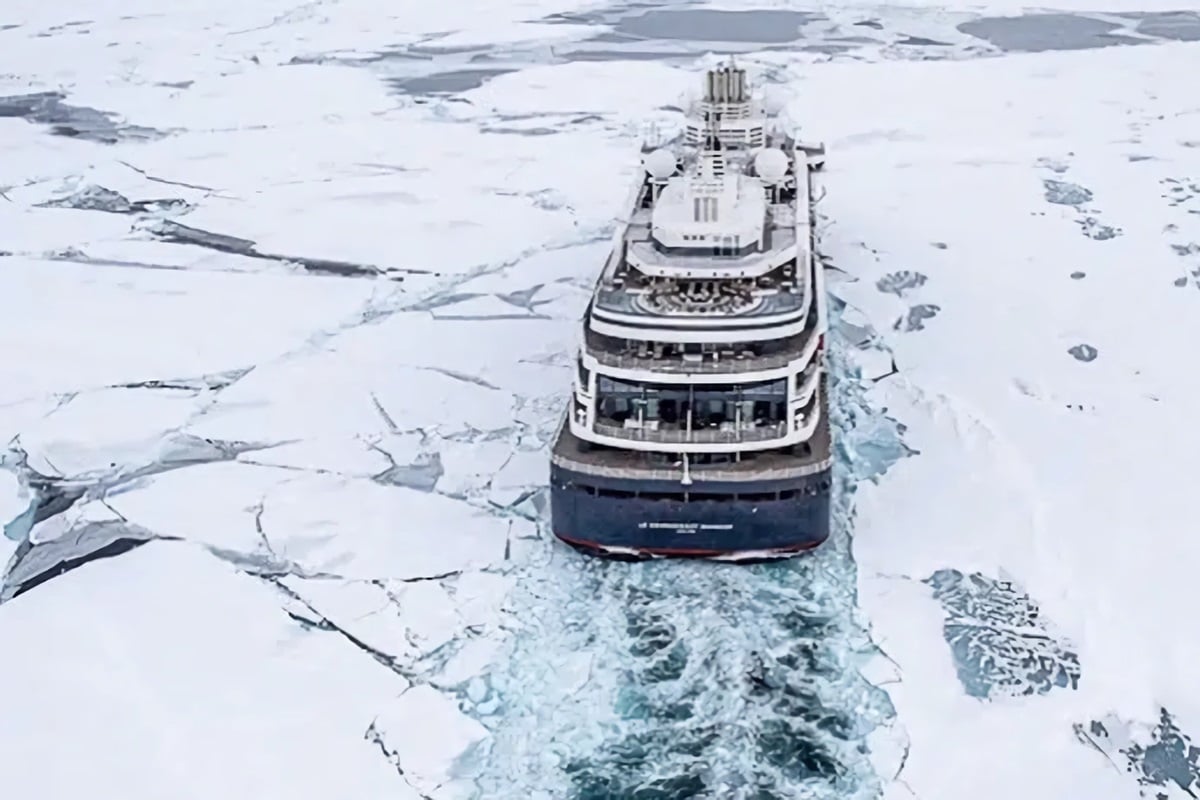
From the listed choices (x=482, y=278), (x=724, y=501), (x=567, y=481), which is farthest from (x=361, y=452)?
(x=482, y=278)

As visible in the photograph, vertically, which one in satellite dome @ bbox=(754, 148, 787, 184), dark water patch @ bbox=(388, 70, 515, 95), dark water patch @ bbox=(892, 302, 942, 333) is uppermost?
satellite dome @ bbox=(754, 148, 787, 184)

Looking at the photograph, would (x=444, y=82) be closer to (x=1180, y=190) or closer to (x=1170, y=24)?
(x=1180, y=190)

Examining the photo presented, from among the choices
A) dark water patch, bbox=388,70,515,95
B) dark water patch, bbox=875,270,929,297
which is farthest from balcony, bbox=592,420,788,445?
dark water patch, bbox=388,70,515,95

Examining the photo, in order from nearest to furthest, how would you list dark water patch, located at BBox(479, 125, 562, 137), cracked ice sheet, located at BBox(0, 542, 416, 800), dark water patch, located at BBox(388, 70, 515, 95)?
cracked ice sheet, located at BBox(0, 542, 416, 800), dark water patch, located at BBox(479, 125, 562, 137), dark water patch, located at BBox(388, 70, 515, 95)

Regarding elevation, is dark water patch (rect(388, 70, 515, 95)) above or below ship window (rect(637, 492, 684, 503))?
above

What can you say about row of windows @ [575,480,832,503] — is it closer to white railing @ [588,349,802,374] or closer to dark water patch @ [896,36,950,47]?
white railing @ [588,349,802,374]

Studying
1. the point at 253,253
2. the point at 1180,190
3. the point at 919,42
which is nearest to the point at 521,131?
the point at 253,253

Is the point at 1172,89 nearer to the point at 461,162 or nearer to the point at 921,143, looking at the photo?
the point at 921,143
